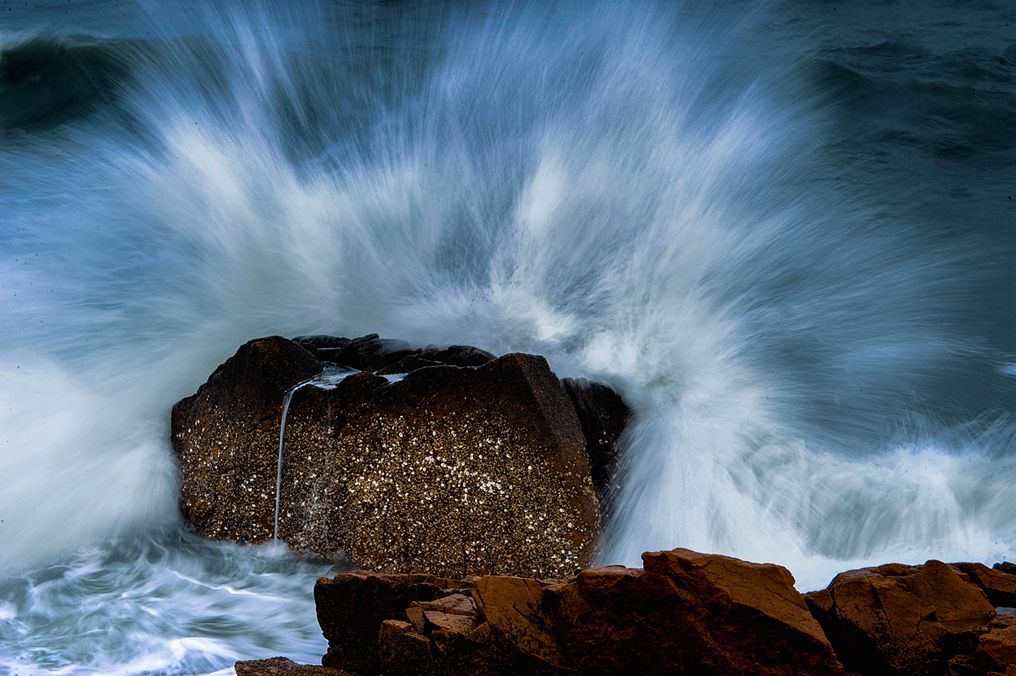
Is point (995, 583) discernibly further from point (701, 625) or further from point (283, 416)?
point (283, 416)

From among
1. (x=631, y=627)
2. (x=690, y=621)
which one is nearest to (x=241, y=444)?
(x=631, y=627)

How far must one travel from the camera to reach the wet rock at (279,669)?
338cm

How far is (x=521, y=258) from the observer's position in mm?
6176

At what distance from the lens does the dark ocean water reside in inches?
189

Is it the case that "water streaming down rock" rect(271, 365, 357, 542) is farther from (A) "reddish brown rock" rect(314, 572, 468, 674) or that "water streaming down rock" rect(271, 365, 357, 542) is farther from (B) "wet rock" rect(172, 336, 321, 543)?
(A) "reddish brown rock" rect(314, 572, 468, 674)

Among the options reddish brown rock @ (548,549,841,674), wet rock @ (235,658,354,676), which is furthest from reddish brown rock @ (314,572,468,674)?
reddish brown rock @ (548,549,841,674)

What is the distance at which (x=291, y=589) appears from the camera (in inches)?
179

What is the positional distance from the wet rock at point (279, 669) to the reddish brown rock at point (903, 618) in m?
1.55

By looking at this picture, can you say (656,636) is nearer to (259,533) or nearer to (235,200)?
(259,533)

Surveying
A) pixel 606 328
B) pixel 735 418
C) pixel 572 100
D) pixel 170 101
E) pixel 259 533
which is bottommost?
pixel 259 533

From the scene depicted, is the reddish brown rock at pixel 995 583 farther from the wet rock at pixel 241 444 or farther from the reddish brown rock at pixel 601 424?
the wet rock at pixel 241 444

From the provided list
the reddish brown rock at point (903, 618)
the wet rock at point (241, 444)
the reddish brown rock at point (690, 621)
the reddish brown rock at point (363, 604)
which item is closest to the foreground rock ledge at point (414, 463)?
the wet rock at point (241, 444)

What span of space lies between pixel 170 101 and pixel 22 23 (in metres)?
3.26

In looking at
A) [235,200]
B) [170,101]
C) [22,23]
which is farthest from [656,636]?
[22,23]
